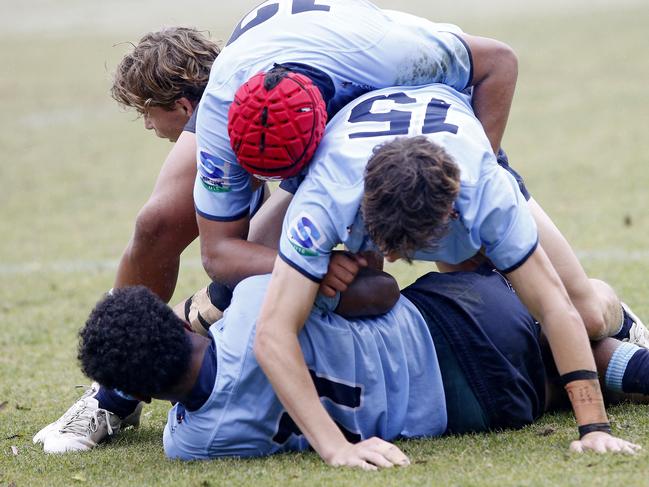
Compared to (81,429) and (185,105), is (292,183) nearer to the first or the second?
(185,105)

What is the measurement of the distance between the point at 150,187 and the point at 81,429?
8.77 meters

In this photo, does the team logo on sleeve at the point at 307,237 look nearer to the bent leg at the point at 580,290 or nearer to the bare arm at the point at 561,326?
the bare arm at the point at 561,326

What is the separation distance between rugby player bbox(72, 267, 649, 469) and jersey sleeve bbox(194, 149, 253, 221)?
0.43m

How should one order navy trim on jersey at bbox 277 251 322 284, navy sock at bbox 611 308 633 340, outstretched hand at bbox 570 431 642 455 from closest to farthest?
outstretched hand at bbox 570 431 642 455
navy trim on jersey at bbox 277 251 322 284
navy sock at bbox 611 308 633 340

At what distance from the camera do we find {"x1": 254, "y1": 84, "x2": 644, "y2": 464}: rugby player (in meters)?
3.81

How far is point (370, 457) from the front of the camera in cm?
379

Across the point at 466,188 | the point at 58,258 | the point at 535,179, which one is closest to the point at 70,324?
the point at 58,258

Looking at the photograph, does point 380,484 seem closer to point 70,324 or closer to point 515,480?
point 515,480

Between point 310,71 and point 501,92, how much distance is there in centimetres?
93

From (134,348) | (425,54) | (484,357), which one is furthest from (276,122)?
(484,357)

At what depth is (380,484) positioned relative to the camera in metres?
3.58

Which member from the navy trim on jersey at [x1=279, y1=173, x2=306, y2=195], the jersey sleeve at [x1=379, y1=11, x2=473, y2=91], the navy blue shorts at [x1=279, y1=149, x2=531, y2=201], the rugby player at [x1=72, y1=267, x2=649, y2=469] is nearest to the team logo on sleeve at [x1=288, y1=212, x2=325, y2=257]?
the rugby player at [x1=72, y1=267, x2=649, y2=469]

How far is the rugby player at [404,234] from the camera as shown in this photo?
3809 millimetres

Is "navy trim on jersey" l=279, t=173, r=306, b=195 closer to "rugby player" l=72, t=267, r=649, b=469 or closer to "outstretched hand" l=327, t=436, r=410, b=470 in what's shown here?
"rugby player" l=72, t=267, r=649, b=469
